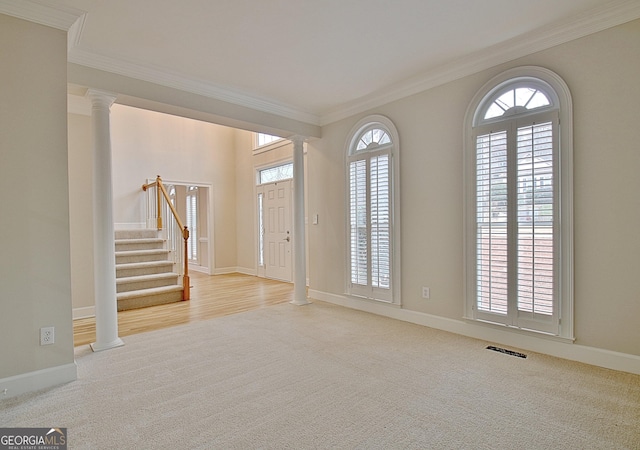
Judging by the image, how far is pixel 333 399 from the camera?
2.27 meters

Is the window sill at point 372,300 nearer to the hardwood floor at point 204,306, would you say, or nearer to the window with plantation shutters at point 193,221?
the hardwood floor at point 204,306

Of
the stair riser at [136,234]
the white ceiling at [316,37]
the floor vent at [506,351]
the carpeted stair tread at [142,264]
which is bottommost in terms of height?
the floor vent at [506,351]

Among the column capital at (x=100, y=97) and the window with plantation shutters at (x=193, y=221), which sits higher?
the column capital at (x=100, y=97)

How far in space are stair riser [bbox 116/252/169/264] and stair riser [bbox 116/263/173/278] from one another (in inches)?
10.4

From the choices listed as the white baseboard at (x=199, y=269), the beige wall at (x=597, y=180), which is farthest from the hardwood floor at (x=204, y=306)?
the beige wall at (x=597, y=180)

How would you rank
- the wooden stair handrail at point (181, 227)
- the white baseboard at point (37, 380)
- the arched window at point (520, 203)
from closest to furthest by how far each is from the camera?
the white baseboard at point (37, 380)
the arched window at point (520, 203)
the wooden stair handrail at point (181, 227)

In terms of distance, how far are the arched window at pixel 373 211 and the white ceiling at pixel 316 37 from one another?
0.68 metres

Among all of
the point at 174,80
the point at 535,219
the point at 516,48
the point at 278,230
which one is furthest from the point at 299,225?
the point at 516,48

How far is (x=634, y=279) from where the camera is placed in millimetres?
2557

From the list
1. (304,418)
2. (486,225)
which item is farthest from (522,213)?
(304,418)

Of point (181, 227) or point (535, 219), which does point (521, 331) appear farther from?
point (181, 227)

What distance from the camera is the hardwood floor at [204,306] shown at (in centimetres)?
397

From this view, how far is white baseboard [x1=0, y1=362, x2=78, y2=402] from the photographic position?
236 centimetres

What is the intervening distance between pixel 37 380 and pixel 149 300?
8.53 ft
